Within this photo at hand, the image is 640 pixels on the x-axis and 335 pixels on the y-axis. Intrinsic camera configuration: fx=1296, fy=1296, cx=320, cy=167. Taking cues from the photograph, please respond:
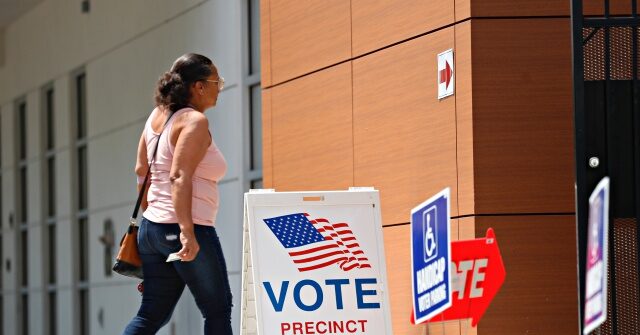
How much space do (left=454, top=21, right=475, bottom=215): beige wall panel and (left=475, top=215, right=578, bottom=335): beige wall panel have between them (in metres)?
0.15

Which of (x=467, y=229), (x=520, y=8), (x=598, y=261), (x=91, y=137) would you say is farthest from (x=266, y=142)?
(x=598, y=261)

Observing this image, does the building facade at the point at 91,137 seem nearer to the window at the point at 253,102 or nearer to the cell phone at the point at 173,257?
the window at the point at 253,102

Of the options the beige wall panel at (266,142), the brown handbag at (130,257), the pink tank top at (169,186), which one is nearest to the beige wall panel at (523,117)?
the pink tank top at (169,186)

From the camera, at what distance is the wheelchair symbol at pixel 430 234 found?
17.4 feet

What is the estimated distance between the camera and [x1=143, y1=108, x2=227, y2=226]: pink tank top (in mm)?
6004

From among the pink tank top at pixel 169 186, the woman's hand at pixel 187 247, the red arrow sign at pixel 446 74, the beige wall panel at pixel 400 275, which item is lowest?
the beige wall panel at pixel 400 275

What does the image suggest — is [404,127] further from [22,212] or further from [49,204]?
[22,212]

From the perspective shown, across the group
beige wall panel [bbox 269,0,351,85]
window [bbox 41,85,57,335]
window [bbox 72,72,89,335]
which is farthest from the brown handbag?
window [bbox 41,85,57,335]

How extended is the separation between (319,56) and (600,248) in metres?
4.03

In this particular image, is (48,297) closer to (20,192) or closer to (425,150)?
(20,192)

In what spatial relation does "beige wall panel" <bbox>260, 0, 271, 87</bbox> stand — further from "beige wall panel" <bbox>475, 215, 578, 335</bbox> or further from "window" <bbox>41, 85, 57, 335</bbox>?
"window" <bbox>41, 85, 57, 335</bbox>

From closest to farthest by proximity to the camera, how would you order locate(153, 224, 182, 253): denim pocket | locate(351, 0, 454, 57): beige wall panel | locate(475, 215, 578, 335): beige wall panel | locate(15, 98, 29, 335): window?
1. locate(153, 224, 182, 253): denim pocket
2. locate(475, 215, 578, 335): beige wall panel
3. locate(351, 0, 454, 57): beige wall panel
4. locate(15, 98, 29, 335): window

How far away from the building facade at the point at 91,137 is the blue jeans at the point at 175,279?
2.90m

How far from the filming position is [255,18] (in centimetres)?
905
